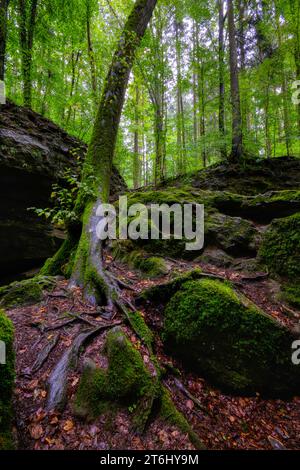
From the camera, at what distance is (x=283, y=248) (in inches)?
176

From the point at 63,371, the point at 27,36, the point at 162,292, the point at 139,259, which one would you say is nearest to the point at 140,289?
the point at 162,292

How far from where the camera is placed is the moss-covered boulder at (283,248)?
425 centimetres

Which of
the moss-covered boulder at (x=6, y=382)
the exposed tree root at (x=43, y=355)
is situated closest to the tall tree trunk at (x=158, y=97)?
the exposed tree root at (x=43, y=355)

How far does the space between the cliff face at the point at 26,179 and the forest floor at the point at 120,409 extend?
181 inches


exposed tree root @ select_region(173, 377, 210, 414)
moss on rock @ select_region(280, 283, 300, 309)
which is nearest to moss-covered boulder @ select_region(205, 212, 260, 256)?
moss on rock @ select_region(280, 283, 300, 309)

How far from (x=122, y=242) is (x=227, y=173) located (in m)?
5.94

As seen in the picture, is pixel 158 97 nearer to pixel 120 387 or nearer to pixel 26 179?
pixel 26 179

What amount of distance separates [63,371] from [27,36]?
12.7 metres

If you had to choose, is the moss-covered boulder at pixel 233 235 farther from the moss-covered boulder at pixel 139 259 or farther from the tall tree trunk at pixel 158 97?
the tall tree trunk at pixel 158 97

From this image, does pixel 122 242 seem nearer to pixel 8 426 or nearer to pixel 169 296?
pixel 169 296

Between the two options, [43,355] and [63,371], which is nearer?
[63,371]

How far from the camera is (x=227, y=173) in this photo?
955 cm

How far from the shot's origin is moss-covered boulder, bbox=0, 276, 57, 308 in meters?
4.08
